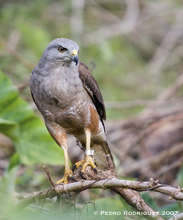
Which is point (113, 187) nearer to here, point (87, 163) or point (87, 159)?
point (87, 163)

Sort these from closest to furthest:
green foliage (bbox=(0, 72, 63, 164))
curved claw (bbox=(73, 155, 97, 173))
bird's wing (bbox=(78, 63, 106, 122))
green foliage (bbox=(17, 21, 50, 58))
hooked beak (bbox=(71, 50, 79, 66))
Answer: curved claw (bbox=(73, 155, 97, 173)), hooked beak (bbox=(71, 50, 79, 66)), bird's wing (bbox=(78, 63, 106, 122)), green foliage (bbox=(0, 72, 63, 164)), green foliage (bbox=(17, 21, 50, 58))

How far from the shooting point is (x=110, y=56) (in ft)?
29.6

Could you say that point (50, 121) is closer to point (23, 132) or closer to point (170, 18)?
point (23, 132)

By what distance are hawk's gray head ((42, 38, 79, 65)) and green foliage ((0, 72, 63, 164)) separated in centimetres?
73

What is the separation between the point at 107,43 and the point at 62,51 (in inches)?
214

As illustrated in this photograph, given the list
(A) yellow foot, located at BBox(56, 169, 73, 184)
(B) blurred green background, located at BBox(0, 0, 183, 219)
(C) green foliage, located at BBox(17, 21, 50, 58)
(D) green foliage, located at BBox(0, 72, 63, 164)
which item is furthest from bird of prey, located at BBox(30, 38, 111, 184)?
(C) green foliage, located at BBox(17, 21, 50, 58)

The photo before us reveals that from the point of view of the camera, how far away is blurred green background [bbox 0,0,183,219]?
7630 millimetres

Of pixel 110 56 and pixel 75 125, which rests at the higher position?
pixel 110 56

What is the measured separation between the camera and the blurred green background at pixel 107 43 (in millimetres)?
7630

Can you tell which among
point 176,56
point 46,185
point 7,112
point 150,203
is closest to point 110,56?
point 176,56

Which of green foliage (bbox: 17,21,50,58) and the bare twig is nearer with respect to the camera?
the bare twig

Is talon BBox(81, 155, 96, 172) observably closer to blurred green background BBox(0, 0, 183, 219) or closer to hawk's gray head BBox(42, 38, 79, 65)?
hawk's gray head BBox(42, 38, 79, 65)

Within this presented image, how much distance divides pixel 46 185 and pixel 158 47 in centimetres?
635

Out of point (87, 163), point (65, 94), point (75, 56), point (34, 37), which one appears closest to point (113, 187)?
point (87, 163)
